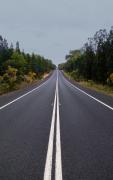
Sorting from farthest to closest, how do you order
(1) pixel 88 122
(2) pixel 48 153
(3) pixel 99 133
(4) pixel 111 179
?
(1) pixel 88 122
(3) pixel 99 133
(2) pixel 48 153
(4) pixel 111 179

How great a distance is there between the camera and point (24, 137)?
11727 millimetres

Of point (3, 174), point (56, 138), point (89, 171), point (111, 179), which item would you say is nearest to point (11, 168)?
point (3, 174)

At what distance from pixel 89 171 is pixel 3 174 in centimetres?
151

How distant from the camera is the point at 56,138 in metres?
11.5

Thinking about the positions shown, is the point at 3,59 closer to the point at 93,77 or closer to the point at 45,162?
the point at 93,77

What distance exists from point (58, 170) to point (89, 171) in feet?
1.83

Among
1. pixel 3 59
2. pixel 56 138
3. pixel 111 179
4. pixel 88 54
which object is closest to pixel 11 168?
pixel 111 179

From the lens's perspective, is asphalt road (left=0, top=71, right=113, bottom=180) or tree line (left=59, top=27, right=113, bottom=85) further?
tree line (left=59, top=27, right=113, bottom=85)

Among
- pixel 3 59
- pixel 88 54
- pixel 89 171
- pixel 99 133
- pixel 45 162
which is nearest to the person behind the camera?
pixel 89 171

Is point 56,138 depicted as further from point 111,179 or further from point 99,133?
point 111,179

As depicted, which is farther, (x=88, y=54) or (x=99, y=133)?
(x=88, y=54)

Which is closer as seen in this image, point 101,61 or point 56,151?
point 56,151

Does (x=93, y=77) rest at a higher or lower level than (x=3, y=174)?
lower

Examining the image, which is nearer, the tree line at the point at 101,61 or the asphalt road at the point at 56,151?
the asphalt road at the point at 56,151
